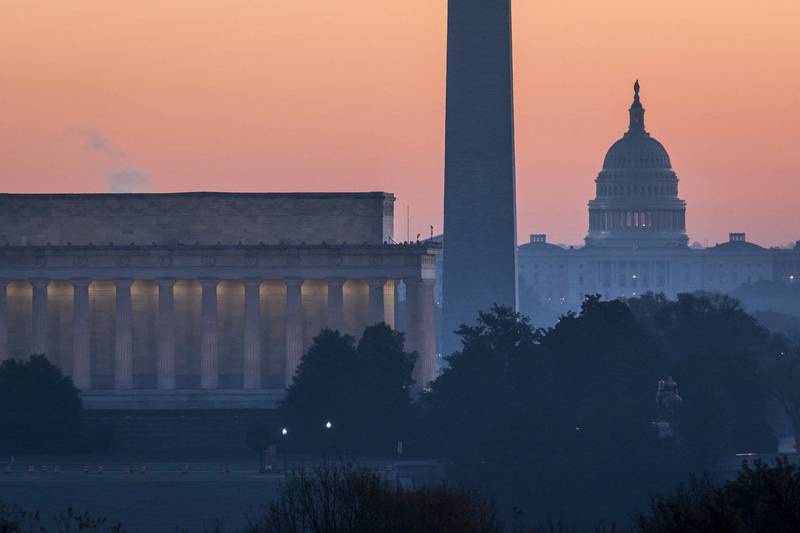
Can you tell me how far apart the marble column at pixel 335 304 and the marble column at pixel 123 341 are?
38.7 ft

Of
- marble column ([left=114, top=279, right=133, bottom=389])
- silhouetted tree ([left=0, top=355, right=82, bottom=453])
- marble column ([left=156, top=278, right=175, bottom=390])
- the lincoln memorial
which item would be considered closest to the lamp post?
silhouetted tree ([left=0, top=355, right=82, bottom=453])

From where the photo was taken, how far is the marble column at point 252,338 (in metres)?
180

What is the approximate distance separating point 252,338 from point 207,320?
287 cm

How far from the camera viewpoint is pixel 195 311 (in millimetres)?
183000

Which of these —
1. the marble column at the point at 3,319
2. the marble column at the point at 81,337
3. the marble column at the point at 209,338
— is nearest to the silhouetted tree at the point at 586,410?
the marble column at the point at 209,338

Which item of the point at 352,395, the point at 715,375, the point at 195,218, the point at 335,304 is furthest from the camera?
the point at 195,218

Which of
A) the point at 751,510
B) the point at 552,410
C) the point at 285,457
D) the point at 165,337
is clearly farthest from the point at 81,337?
the point at 751,510

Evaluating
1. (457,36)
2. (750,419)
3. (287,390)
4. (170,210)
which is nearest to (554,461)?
(750,419)

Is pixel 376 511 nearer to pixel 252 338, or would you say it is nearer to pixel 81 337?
pixel 252 338

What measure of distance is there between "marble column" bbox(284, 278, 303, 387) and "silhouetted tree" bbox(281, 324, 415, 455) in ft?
38.9

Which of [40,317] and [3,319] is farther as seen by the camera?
[3,319]

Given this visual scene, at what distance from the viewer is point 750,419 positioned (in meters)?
155

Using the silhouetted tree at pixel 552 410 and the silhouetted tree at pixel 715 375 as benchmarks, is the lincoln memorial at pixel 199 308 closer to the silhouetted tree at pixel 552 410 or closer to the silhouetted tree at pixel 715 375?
the silhouetted tree at pixel 552 410

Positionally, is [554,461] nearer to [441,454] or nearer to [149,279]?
[441,454]
